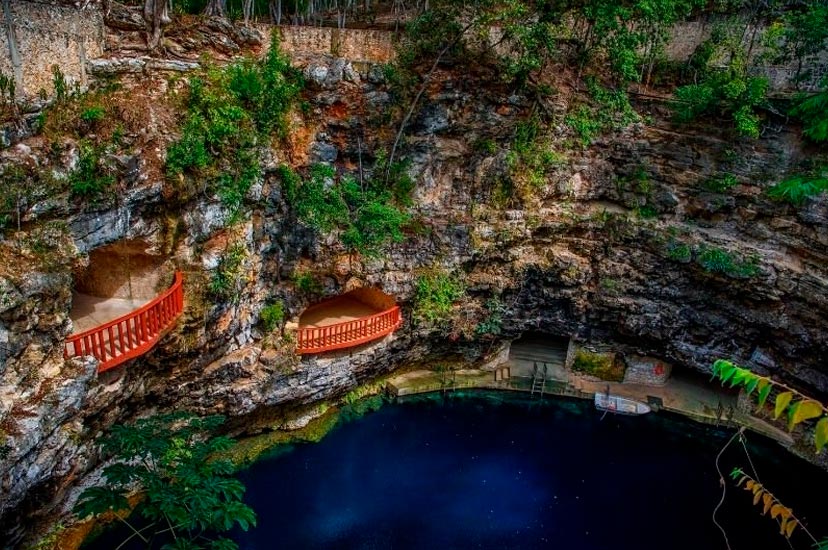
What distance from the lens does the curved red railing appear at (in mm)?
11320

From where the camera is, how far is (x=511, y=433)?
18609mm

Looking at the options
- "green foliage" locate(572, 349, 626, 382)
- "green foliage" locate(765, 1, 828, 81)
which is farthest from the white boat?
"green foliage" locate(765, 1, 828, 81)

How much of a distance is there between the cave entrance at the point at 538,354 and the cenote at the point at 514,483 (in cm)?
173

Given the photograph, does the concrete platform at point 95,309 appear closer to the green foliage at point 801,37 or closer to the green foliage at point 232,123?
the green foliage at point 232,123

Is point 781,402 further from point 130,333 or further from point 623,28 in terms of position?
point 623,28

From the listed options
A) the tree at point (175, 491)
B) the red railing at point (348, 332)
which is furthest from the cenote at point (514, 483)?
the tree at point (175, 491)

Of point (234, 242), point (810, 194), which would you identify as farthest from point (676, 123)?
point (234, 242)

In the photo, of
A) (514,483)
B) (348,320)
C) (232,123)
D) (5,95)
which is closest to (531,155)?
(348,320)

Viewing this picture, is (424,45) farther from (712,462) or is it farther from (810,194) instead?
(712,462)

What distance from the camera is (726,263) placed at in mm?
17812

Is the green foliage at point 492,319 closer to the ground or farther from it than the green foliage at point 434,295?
closer to the ground

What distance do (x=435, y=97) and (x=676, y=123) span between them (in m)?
8.25

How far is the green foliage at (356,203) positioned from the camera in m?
16.9

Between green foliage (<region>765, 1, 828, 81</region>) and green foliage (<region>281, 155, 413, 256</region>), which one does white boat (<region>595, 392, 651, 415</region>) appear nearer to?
green foliage (<region>281, 155, 413, 256</region>)
